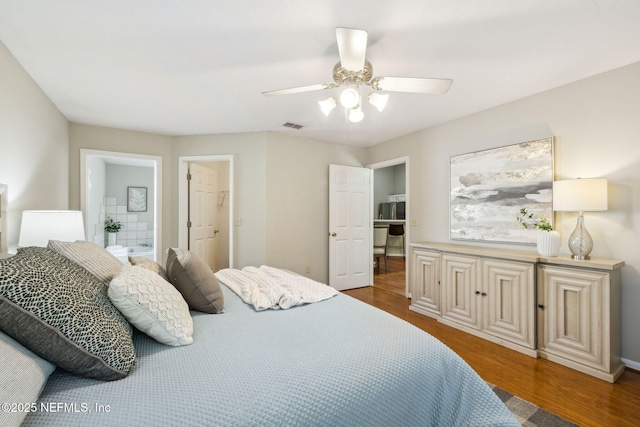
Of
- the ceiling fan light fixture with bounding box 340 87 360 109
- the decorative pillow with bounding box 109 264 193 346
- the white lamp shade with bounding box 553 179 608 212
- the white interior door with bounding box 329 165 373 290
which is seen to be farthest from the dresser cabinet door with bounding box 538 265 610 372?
the decorative pillow with bounding box 109 264 193 346

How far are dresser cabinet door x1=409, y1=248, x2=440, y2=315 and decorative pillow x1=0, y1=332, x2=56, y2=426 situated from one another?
3.25m

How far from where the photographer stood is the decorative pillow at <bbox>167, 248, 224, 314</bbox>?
1.56m

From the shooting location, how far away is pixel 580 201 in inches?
86.5

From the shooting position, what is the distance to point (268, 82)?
8.08ft

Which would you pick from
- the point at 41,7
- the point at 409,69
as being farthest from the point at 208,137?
the point at 409,69

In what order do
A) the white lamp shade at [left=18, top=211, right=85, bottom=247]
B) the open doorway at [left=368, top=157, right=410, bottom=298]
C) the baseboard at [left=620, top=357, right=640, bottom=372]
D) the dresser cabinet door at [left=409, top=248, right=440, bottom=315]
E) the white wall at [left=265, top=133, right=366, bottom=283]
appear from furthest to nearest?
the open doorway at [left=368, top=157, right=410, bottom=298]
the white wall at [left=265, top=133, right=366, bottom=283]
the dresser cabinet door at [left=409, top=248, right=440, bottom=315]
the baseboard at [left=620, top=357, right=640, bottom=372]
the white lamp shade at [left=18, top=211, right=85, bottom=247]

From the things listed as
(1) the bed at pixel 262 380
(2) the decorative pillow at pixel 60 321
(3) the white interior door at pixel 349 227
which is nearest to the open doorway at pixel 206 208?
(3) the white interior door at pixel 349 227

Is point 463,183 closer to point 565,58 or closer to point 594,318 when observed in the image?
point 565,58

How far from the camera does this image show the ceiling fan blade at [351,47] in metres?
1.42

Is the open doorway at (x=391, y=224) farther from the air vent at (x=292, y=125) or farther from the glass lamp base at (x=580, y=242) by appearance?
the glass lamp base at (x=580, y=242)

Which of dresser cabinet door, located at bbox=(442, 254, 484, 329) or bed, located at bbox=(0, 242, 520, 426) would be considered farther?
dresser cabinet door, located at bbox=(442, 254, 484, 329)

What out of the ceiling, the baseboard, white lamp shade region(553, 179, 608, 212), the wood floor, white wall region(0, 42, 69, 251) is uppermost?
the ceiling

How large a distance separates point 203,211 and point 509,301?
4.21 metres

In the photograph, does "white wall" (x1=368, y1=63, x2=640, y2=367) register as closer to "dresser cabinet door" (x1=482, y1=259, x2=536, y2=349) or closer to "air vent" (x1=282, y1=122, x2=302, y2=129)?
"dresser cabinet door" (x1=482, y1=259, x2=536, y2=349)
